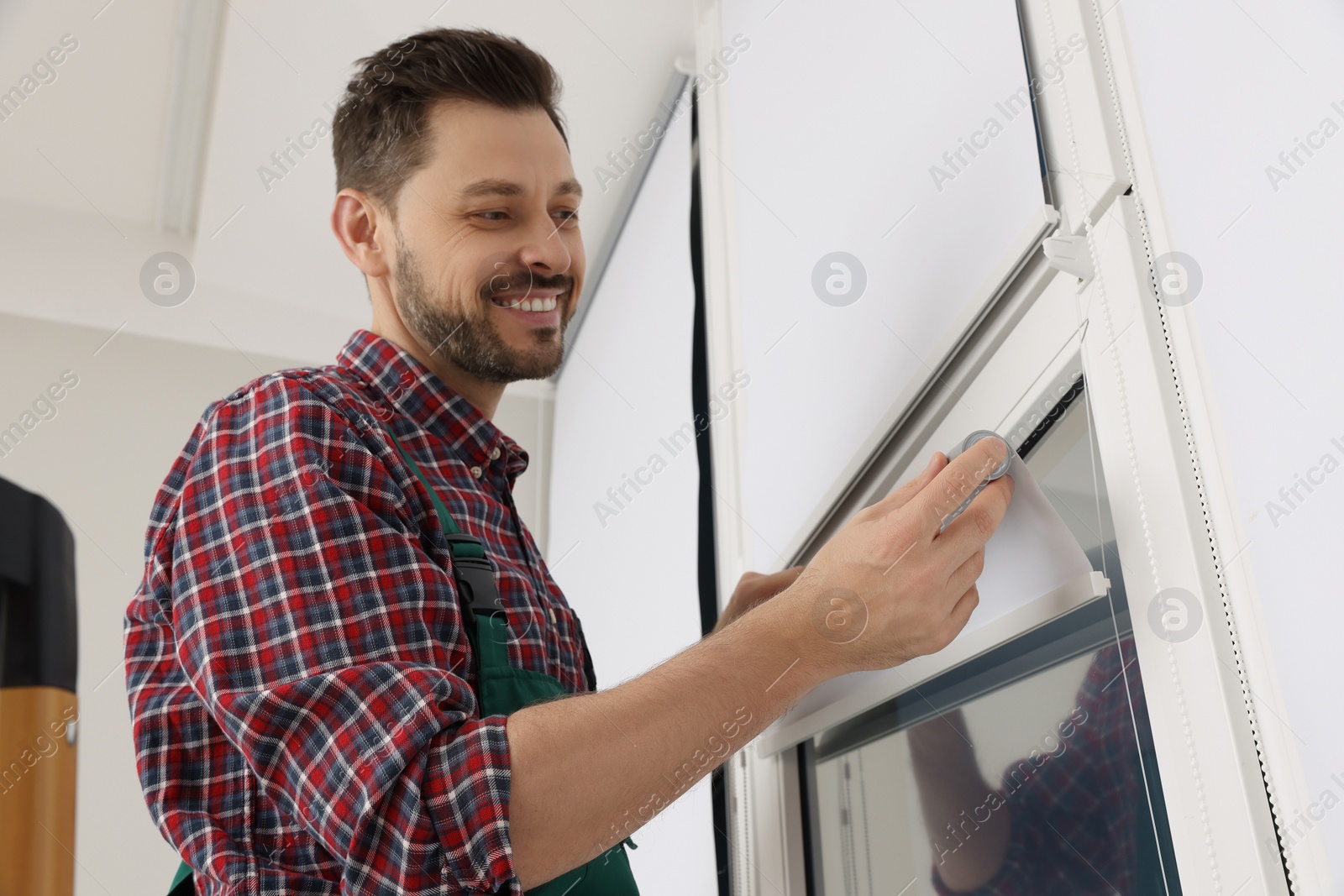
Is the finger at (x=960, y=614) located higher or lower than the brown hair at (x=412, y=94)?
lower

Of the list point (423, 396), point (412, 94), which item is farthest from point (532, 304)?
point (412, 94)

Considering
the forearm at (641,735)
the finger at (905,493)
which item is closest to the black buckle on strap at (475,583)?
the forearm at (641,735)

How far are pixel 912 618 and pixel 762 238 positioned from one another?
783 mm

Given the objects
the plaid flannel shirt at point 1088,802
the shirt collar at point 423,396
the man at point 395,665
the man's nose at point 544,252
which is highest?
the man's nose at point 544,252

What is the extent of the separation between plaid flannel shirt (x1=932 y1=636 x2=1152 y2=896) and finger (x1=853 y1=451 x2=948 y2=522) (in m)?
0.15

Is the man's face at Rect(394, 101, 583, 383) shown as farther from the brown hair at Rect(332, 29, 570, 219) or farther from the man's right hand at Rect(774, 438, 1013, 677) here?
the man's right hand at Rect(774, 438, 1013, 677)

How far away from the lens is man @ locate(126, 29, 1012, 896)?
1.88ft

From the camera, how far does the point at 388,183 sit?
1.11m

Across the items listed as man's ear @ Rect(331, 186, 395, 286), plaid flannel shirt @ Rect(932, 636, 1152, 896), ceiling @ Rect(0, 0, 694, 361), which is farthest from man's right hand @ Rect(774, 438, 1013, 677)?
ceiling @ Rect(0, 0, 694, 361)

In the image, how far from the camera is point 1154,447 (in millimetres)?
553

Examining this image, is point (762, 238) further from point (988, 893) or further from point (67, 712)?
point (67, 712)

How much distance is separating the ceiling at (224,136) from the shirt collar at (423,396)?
3.55 ft

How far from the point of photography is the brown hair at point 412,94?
110 centimetres

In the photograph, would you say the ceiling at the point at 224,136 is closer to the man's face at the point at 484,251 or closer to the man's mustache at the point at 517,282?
the man's face at the point at 484,251
